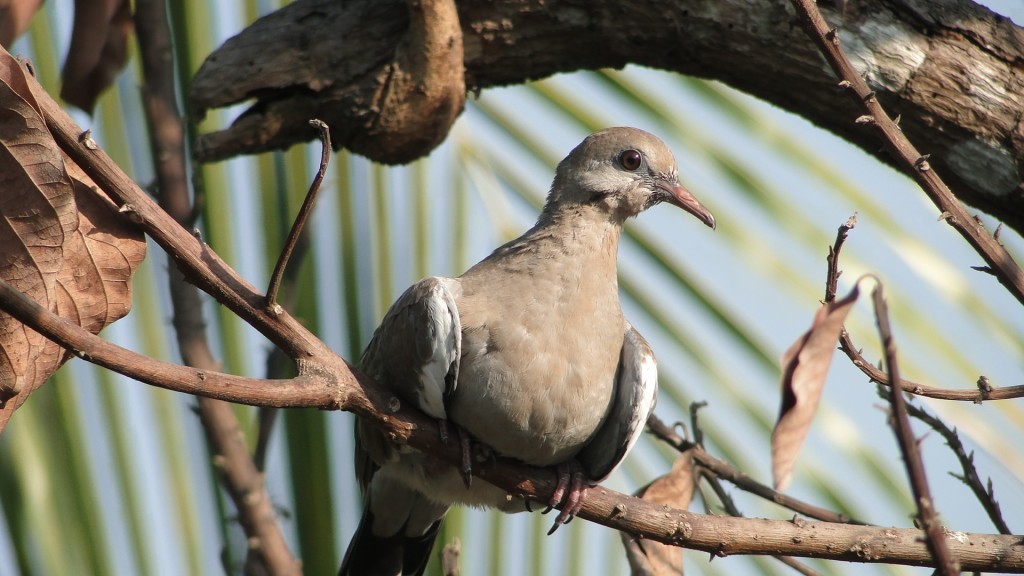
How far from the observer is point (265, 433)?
11.7 feet

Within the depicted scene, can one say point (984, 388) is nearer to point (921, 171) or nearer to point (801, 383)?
point (921, 171)

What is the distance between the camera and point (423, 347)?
3086mm

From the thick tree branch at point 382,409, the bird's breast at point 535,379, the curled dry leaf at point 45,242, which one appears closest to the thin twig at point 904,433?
the thick tree branch at point 382,409

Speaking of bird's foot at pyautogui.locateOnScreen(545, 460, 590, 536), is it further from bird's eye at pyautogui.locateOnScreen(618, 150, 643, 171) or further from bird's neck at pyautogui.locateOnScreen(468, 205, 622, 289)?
bird's eye at pyautogui.locateOnScreen(618, 150, 643, 171)

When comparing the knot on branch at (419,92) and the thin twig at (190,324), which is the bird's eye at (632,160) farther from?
the thin twig at (190,324)

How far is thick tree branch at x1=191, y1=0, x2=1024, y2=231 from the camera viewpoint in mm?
3283

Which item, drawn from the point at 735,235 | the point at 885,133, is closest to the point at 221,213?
the point at 735,235

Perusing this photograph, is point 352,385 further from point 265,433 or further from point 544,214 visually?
point 544,214

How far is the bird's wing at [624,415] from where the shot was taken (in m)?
3.39

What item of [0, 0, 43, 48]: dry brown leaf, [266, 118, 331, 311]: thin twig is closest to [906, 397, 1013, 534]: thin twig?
[266, 118, 331, 311]: thin twig

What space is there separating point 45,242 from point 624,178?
217 cm

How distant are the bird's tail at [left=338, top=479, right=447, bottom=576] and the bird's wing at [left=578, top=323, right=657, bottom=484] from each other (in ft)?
2.40

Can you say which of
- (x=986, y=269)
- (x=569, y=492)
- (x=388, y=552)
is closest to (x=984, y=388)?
(x=986, y=269)

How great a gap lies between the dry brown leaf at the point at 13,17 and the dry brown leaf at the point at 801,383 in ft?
8.97
